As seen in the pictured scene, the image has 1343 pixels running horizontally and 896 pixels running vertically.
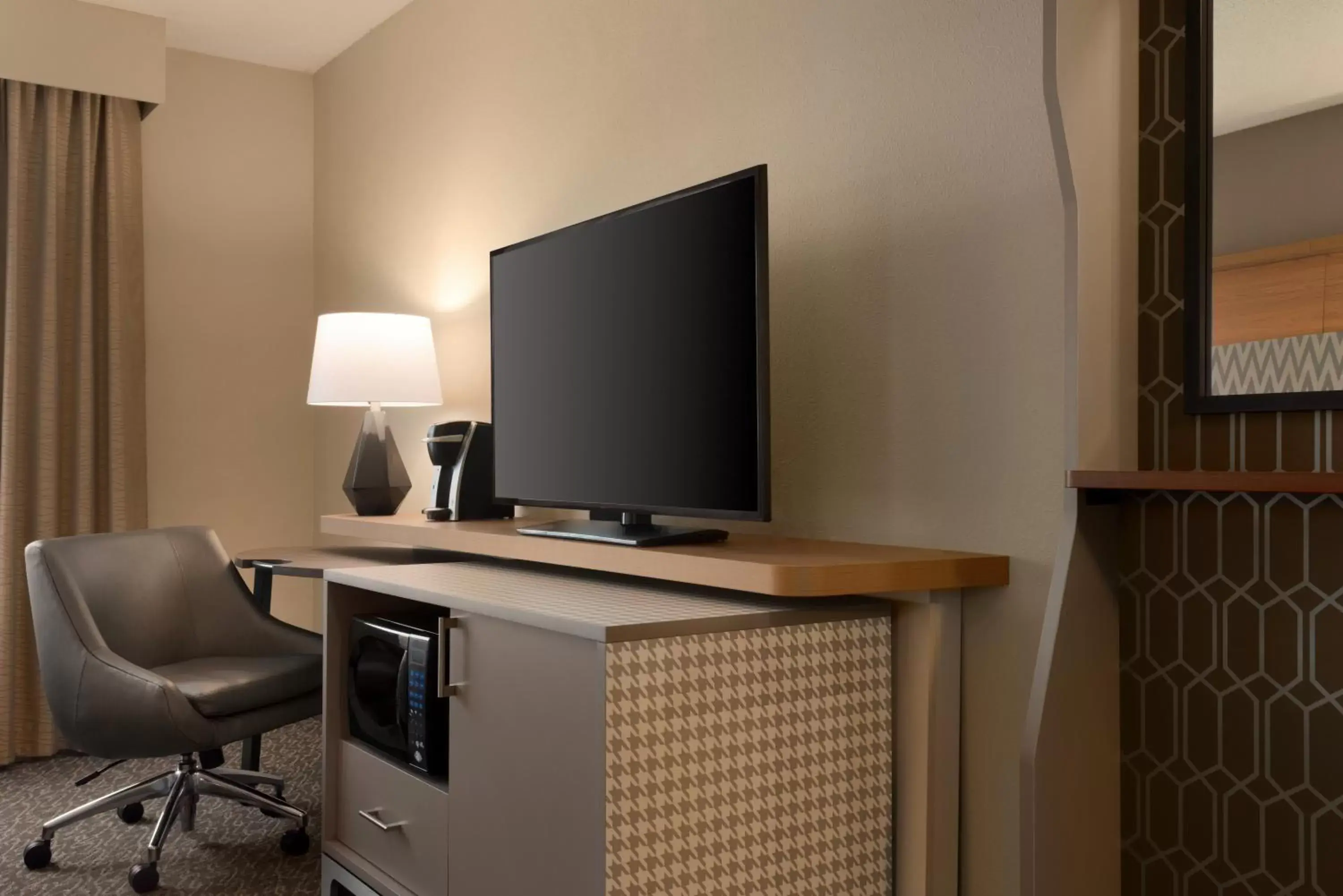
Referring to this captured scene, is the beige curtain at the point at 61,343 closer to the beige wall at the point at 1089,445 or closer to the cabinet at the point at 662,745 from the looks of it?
the cabinet at the point at 662,745

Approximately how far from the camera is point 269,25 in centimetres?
380

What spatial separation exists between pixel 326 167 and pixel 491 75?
129 cm

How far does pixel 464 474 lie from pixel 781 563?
1410mm

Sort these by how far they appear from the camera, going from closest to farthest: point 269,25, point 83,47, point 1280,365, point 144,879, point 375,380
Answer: point 1280,365
point 144,879
point 375,380
point 83,47
point 269,25

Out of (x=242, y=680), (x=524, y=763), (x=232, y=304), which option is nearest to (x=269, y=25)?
(x=232, y=304)

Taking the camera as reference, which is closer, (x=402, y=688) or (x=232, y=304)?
(x=402, y=688)

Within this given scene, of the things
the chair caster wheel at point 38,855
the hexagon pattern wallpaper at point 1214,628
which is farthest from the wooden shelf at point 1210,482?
the chair caster wheel at point 38,855

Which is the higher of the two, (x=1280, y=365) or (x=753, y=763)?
(x=1280, y=365)

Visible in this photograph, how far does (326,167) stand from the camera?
14.0 feet

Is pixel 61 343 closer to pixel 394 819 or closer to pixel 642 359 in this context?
pixel 394 819

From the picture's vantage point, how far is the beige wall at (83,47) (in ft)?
11.5

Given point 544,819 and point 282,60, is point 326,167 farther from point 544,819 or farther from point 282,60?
point 544,819

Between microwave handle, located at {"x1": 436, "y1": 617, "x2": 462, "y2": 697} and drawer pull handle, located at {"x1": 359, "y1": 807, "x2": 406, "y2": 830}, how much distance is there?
362 millimetres

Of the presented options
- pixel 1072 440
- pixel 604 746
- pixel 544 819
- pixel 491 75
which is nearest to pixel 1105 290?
pixel 1072 440
